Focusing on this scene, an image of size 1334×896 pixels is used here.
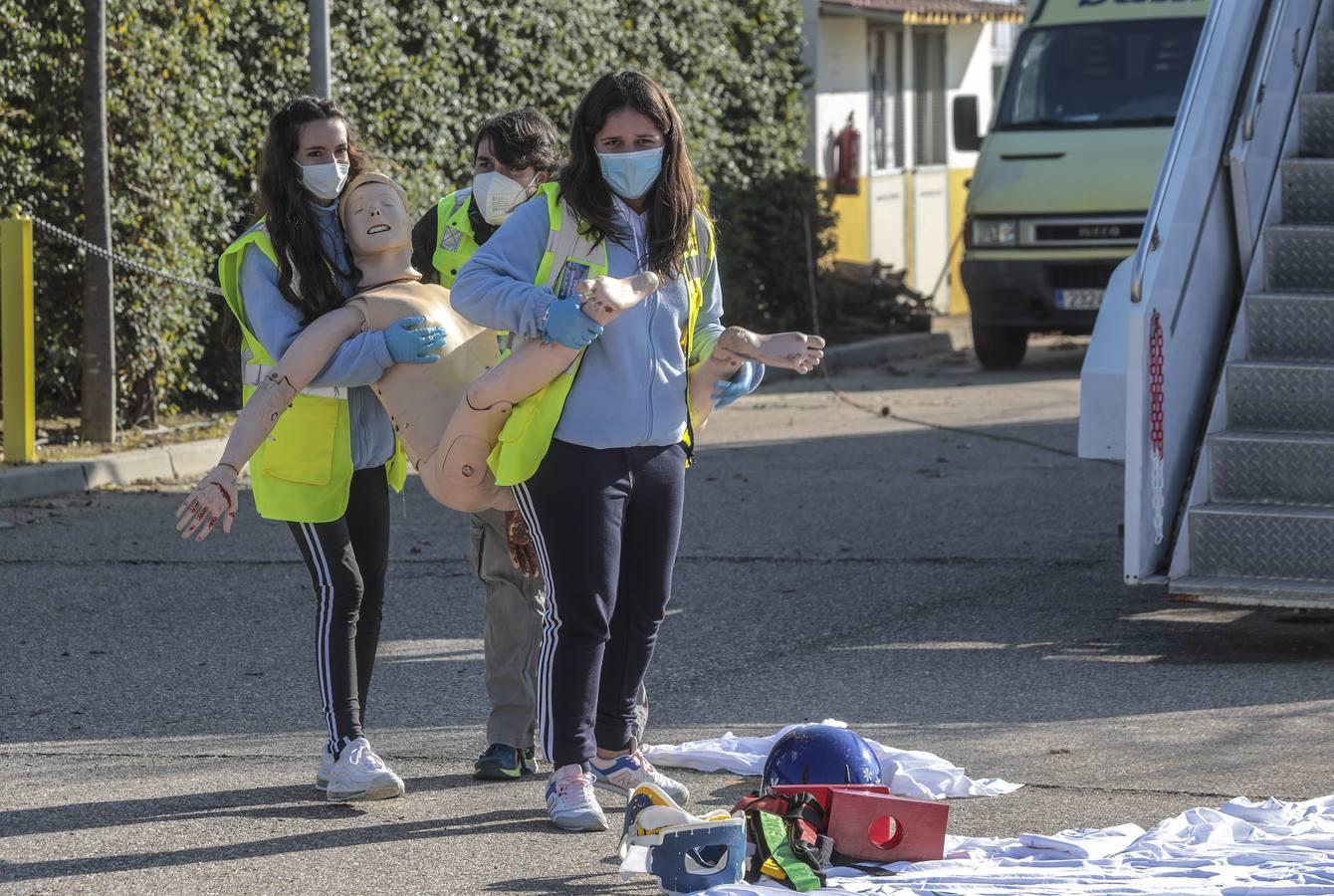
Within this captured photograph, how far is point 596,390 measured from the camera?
15.8ft

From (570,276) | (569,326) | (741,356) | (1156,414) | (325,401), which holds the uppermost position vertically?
(570,276)

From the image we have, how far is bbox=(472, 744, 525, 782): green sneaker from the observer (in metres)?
5.46

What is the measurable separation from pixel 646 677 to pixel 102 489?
15.9 ft

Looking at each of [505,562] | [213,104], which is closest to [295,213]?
[505,562]

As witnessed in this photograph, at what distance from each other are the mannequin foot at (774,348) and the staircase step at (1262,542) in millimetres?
2465

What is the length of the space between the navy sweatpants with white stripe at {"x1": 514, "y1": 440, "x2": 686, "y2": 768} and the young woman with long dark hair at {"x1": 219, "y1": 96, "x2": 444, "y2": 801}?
20.9 inches

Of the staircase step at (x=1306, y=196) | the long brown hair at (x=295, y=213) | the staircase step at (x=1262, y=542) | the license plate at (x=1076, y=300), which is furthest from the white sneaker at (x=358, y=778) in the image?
the license plate at (x=1076, y=300)

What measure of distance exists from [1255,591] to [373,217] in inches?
129

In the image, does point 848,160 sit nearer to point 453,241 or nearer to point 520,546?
point 453,241

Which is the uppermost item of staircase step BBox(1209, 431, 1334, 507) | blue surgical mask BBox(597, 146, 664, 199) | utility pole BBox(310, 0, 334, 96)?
utility pole BBox(310, 0, 334, 96)

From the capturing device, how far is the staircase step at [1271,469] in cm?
713

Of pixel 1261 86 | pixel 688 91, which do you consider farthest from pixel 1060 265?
pixel 1261 86

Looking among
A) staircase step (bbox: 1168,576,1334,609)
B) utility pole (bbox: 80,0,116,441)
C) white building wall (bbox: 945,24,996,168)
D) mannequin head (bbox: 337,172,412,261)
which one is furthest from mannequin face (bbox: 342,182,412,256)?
white building wall (bbox: 945,24,996,168)

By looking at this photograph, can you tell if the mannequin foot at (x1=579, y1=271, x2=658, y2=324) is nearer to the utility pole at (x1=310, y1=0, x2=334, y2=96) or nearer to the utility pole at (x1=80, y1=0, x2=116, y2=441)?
the utility pole at (x1=80, y1=0, x2=116, y2=441)
